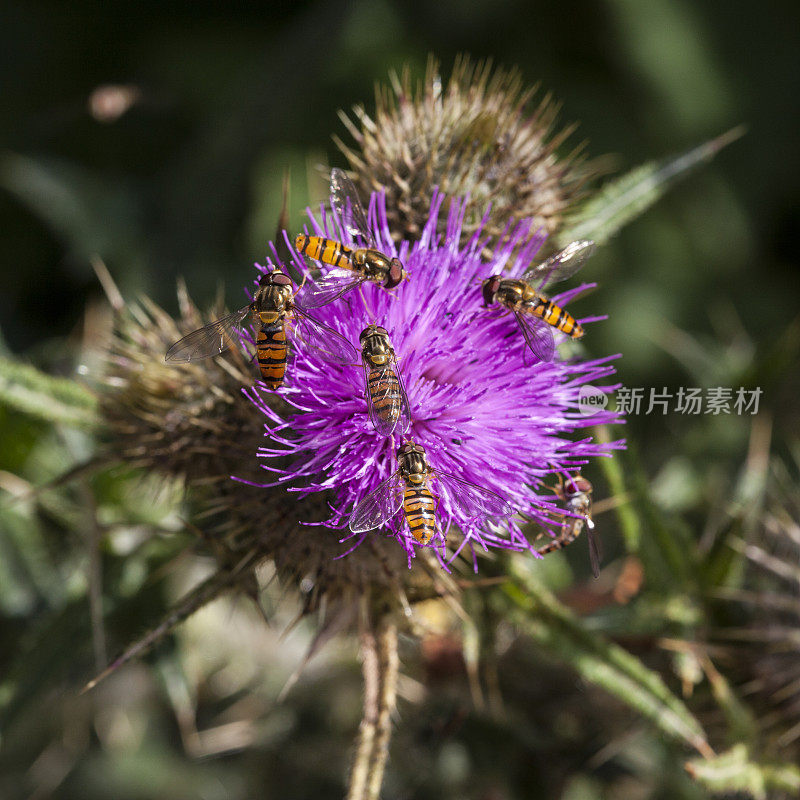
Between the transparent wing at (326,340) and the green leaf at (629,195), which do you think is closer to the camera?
the transparent wing at (326,340)

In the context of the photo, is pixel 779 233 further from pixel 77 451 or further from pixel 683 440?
pixel 77 451

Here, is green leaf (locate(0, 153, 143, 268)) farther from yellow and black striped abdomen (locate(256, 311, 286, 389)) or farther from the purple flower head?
yellow and black striped abdomen (locate(256, 311, 286, 389))

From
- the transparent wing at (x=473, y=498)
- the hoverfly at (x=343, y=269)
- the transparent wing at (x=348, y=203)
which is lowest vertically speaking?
the transparent wing at (x=473, y=498)

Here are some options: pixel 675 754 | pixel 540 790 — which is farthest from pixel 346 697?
pixel 675 754

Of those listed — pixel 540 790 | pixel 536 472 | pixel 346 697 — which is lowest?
pixel 540 790

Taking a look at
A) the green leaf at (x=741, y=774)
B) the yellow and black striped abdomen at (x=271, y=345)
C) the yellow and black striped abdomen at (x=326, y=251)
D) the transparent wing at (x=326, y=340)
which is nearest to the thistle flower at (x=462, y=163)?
the yellow and black striped abdomen at (x=326, y=251)

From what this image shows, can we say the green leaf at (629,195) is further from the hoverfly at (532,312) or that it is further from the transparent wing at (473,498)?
the transparent wing at (473,498)

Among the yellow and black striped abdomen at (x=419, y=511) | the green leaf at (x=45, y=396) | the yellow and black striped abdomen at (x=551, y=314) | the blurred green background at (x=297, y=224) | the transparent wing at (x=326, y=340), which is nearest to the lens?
the yellow and black striped abdomen at (x=419, y=511)

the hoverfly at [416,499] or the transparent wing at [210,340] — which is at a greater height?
the transparent wing at [210,340]
